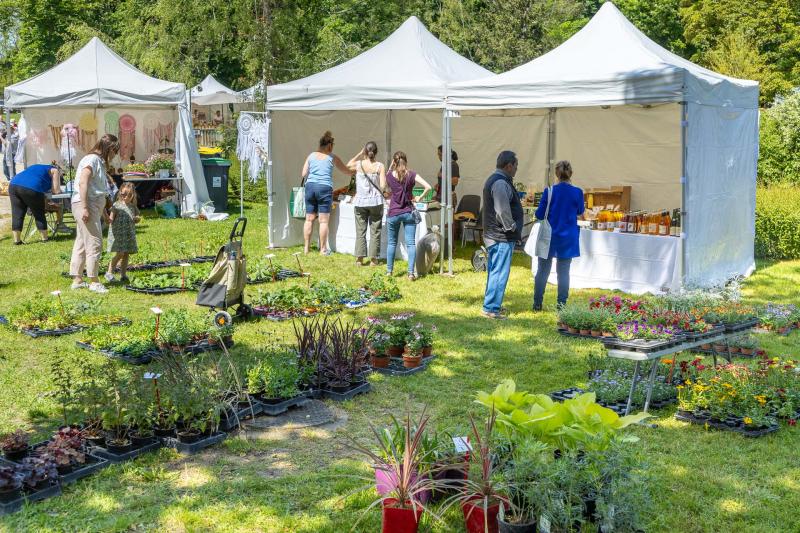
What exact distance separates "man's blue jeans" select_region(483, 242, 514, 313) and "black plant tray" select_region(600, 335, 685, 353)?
9.37ft

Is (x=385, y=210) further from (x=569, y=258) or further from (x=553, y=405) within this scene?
(x=553, y=405)

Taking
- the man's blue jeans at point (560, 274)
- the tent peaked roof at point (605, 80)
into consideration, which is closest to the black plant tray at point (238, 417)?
the man's blue jeans at point (560, 274)

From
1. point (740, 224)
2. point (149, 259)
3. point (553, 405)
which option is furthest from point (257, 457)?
point (740, 224)

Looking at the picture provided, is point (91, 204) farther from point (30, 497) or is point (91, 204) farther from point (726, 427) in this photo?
point (726, 427)

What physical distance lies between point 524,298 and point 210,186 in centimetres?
987

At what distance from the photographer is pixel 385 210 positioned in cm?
1253

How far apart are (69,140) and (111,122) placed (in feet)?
5.67

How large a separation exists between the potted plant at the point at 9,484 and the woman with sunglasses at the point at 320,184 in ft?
27.5

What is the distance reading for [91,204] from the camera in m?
9.41

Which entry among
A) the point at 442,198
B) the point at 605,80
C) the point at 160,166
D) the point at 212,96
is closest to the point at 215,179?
the point at 160,166

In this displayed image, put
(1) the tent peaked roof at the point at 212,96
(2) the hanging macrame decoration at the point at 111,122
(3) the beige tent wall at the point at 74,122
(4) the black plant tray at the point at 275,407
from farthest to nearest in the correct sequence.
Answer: (1) the tent peaked roof at the point at 212,96 < (2) the hanging macrame decoration at the point at 111,122 < (3) the beige tent wall at the point at 74,122 < (4) the black plant tray at the point at 275,407

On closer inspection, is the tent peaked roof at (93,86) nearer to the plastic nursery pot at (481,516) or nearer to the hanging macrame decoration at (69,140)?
the hanging macrame decoration at (69,140)

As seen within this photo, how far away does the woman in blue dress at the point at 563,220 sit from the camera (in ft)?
29.2

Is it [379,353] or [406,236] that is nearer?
[379,353]
